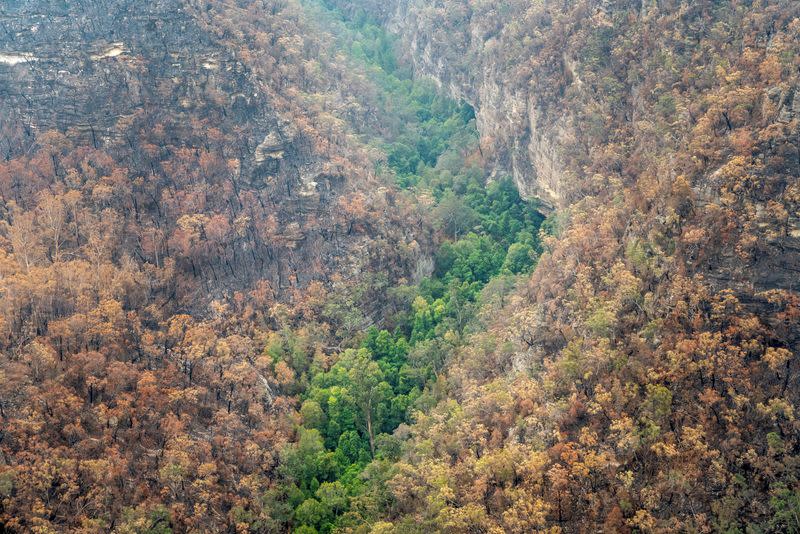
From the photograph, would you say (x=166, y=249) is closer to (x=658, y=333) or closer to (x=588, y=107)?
(x=588, y=107)

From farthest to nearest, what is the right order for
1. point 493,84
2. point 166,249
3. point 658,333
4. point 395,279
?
point 493,84 < point 395,279 < point 166,249 < point 658,333

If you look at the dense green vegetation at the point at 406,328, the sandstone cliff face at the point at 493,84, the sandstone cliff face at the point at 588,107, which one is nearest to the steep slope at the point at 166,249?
the dense green vegetation at the point at 406,328

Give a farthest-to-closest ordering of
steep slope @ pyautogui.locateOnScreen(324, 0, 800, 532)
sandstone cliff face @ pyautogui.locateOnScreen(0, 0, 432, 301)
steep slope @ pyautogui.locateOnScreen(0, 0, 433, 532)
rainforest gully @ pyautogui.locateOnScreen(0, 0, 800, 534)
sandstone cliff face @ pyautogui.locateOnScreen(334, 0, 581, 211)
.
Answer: sandstone cliff face @ pyautogui.locateOnScreen(334, 0, 581, 211), sandstone cliff face @ pyautogui.locateOnScreen(0, 0, 432, 301), steep slope @ pyautogui.locateOnScreen(0, 0, 433, 532), rainforest gully @ pyautogui.locateOnScreen(0, 0, 800, 534), steep slope @ pyautogui.locateOnScreen(324, 0, 800, 532)

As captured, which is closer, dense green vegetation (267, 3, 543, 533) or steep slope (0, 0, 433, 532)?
steep slope (0, 0, 433, 532)

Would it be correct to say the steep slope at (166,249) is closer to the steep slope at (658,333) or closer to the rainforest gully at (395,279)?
the rainforest gully at (395,279)

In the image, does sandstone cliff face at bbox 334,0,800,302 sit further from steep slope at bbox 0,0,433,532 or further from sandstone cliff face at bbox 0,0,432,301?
sandstone cliff face at bbox 0,0,432,301

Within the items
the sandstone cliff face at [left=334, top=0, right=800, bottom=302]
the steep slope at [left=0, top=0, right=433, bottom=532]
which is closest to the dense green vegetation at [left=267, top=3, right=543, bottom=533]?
the steep slope at [left=0, top=0, right=433, bottom=532]

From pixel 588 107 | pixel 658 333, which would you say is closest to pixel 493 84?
pixel 588 107
